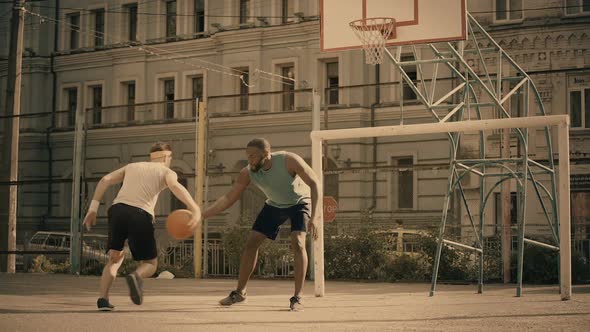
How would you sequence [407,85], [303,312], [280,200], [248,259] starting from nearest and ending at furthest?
[303,312]
[280,200]
[248,259]
[407,85]

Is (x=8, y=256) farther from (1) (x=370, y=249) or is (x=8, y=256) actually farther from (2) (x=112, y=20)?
(2) (x=112, y=20)

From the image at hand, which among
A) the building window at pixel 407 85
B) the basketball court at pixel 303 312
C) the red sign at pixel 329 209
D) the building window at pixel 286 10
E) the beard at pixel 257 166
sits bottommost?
the basketball court at pixel 303 312

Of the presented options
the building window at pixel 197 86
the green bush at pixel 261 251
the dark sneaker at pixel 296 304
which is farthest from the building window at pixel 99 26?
the dark sneaker at pixel 296 304

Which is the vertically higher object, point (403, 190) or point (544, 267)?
point (403, 190)

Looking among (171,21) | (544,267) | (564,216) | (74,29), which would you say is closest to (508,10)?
(171,21)

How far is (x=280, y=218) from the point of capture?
1137 cm

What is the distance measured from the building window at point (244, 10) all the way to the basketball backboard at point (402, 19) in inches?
991

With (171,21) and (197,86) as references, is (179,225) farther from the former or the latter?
(171,21)

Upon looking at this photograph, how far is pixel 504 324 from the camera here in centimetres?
924

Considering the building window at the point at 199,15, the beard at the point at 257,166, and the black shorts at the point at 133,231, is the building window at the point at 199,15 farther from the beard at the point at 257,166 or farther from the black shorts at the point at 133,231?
the black shorts at the point at 133,231

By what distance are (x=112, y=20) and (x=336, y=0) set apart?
97.1ft

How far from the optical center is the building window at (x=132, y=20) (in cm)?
4294

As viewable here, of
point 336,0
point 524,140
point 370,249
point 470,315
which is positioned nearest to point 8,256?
point 370,249

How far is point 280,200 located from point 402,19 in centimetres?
426
